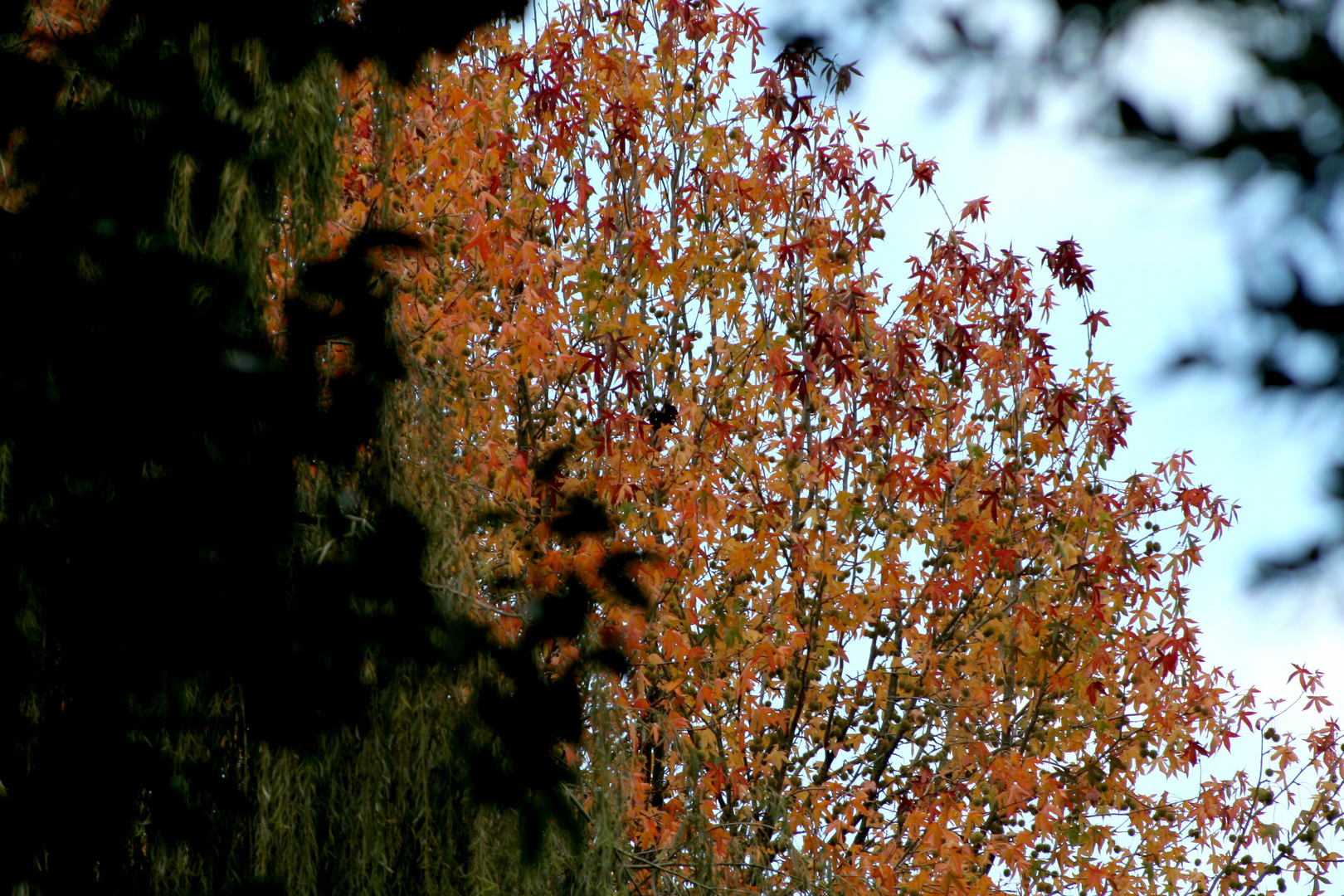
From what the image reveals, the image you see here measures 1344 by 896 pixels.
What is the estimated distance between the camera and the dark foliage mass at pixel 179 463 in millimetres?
2961

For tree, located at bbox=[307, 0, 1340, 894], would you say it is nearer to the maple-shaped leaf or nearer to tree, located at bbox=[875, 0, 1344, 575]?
the maple-shaped leaf

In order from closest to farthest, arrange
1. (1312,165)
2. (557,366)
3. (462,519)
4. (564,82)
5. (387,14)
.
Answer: (1312,165) < (387,14) < (462,519) < (557,366) < (564,82)

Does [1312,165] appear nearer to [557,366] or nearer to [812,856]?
[812,856]

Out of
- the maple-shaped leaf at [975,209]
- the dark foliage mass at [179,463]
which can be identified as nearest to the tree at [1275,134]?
the dark foliage mass at [179,463]

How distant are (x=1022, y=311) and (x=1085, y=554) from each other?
3.89 ft

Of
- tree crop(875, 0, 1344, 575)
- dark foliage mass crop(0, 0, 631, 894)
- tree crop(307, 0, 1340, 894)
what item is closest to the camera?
tree crop(875, 0, 1344, 575)

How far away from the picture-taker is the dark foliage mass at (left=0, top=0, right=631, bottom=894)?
296cm

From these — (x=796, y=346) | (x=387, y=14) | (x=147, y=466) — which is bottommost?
(x=147, y=466)

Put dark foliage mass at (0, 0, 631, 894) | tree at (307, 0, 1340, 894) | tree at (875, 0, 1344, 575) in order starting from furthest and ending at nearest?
tree at (307, 0, 1340, 894), dark foliage mass at (0, 0, 631, 894), tree at (875, 0, 1344, 575)

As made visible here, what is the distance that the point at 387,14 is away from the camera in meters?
3.36

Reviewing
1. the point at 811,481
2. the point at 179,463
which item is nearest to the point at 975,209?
the point at 811,481

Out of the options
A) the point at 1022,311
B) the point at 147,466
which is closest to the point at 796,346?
the point at 1022,311

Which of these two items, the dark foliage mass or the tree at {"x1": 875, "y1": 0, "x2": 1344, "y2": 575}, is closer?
the tree at {"x1": 875, "y1": 0, "x2": 1344, "y2": 575}

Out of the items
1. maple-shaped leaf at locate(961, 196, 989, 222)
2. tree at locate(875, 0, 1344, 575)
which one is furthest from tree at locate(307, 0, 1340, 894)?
tree at locate(875, 0, 1344, 575)
